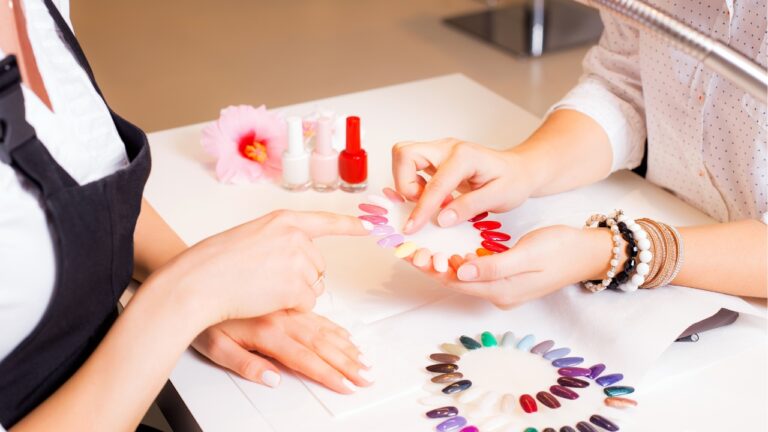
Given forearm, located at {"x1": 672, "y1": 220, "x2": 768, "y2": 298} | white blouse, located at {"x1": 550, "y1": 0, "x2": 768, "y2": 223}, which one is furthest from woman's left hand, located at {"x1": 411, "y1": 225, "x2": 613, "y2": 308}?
white blouse, located at {"x1": 550, "y1": 0, "x2": 768, "y2": 223}

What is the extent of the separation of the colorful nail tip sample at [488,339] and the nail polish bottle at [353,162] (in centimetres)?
38

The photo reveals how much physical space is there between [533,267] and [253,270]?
0.97 ft

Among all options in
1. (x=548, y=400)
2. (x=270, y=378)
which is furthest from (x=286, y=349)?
(x=548, y=400)

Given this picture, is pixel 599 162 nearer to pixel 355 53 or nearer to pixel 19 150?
pixel 19 150

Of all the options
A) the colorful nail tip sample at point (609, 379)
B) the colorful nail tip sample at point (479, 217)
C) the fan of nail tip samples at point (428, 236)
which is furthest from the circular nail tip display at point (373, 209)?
the colorful nail tip sample at point (609, 379)

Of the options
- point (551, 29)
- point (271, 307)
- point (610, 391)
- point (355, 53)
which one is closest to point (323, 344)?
point (271, 307)

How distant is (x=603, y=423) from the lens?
0.81 metres

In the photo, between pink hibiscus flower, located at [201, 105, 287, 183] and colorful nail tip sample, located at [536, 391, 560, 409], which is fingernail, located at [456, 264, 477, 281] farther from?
pink hibiscus flower, located at [201, 105, 287, 183]

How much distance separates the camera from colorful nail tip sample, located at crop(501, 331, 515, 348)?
92cm

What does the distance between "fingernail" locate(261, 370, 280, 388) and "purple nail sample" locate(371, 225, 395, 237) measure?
0.21m

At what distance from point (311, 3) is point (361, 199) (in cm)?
322

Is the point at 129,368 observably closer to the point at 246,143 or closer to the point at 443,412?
the point at 443,412

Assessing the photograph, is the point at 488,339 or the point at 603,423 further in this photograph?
the point at 488,339

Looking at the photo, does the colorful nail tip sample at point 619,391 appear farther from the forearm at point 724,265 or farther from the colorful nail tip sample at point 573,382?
the forearm at point 724,265
